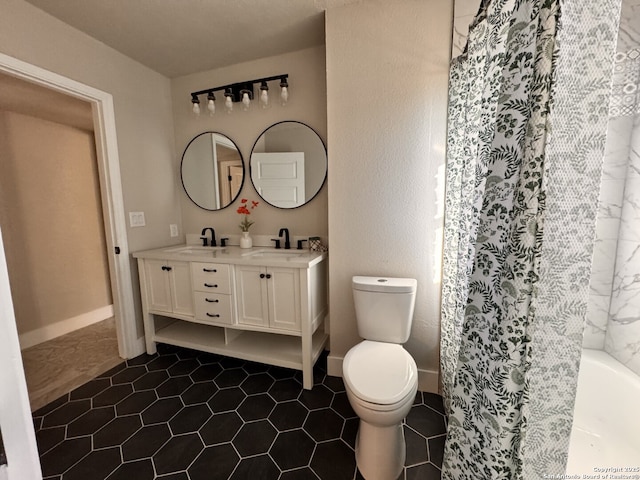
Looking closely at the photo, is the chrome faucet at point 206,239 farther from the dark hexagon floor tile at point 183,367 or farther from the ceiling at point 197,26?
the ceiling at point 197,26

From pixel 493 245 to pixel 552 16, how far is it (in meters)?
0.57

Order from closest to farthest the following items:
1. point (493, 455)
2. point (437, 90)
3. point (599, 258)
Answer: point (493, 455) → point (599, 258) → point (437, 90)

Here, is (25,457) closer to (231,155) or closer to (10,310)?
(10,310)

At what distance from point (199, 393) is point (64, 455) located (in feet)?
2.20

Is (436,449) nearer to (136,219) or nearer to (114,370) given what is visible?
(114,370)

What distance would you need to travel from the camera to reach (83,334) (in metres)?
2.78

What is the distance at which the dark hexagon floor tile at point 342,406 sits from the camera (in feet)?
5.34

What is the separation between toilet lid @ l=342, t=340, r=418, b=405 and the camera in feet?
3.85

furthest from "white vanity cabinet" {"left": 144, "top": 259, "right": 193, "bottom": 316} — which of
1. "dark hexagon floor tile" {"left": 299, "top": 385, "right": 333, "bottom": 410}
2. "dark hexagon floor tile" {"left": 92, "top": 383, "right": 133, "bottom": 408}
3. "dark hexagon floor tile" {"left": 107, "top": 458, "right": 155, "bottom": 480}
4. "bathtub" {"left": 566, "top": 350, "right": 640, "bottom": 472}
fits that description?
"bathtub" {"left": 566, "top": 350, "right": 640, "bottom": 472}

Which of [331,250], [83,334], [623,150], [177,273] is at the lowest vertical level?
[83,334]

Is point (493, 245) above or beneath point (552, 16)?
beneath

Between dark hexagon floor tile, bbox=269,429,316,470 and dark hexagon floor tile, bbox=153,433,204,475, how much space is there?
41 cm

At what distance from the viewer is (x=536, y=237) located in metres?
0.66

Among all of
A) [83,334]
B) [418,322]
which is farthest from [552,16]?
[83,334]
